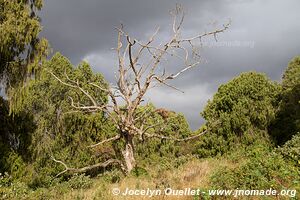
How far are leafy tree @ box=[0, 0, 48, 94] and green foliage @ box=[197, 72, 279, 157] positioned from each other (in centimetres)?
1654

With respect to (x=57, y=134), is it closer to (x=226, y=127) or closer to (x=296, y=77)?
(x=226, y=127)

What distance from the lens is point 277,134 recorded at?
3003cm

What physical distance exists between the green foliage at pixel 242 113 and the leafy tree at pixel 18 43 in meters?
16.5

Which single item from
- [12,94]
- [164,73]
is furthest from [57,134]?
[164,73]

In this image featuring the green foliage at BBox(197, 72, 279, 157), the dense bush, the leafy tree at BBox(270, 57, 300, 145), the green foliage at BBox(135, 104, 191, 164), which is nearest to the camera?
the dense bush

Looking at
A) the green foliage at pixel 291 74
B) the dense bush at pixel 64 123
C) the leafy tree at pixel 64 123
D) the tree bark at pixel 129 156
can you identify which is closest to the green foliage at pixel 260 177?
the tree bark at pixel 129 156

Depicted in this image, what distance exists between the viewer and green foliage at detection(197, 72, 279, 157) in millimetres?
30047

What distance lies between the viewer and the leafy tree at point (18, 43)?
16.3 meters

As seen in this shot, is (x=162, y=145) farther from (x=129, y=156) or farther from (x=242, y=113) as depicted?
(x=129, y=156)

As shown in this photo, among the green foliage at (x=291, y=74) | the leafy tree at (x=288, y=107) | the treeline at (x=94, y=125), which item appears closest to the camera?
the treeline at (x=94, y=125)

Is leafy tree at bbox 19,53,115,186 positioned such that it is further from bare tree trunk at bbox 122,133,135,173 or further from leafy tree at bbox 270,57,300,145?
leafy tree at bbox 270,57,300,145

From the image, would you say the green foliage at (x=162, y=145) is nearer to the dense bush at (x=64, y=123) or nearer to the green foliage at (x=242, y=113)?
the green foliage at (x=242, y=113)

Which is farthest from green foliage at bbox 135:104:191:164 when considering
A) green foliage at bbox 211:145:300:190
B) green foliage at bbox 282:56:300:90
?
green foliage at bbox 211:145:300:190

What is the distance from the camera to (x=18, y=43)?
54.5 ft
